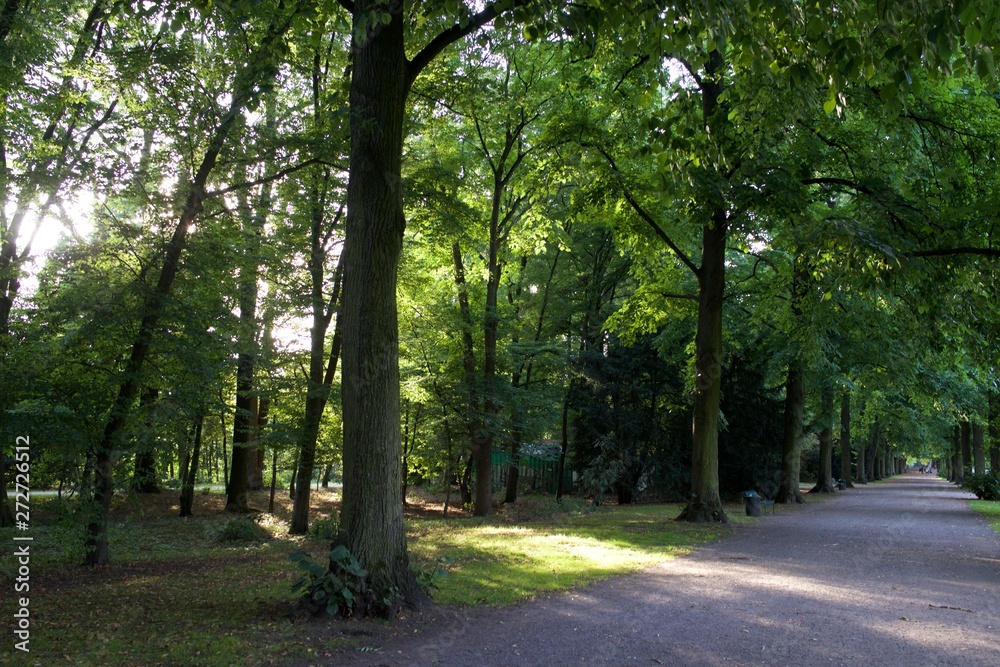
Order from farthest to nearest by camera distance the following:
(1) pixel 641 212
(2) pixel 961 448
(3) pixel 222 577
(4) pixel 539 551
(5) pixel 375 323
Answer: (2) pixel 961 448 → (1) pixel 641 212 → (4) pixel 539 551 → (3) pixel 222 577 → (5) pixel 375 323

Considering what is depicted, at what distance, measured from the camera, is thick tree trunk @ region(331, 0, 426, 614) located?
5992mm

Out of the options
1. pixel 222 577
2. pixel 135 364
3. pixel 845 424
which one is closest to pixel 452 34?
pixel 135 364

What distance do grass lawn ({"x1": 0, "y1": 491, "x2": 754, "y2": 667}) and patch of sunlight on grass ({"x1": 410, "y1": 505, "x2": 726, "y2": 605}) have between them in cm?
2

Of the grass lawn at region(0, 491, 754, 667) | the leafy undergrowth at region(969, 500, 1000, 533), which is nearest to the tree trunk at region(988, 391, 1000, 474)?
the leafy undergrowth at region(969, 500, 1000, 533)

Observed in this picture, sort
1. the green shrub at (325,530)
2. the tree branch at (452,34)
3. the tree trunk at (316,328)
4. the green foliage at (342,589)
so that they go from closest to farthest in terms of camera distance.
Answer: the green foliage at (342,589)
the tree branch at (452,34)
the green shrub at (325,530)
the tree trunk at (316,328)

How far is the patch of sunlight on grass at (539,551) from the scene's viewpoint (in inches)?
293

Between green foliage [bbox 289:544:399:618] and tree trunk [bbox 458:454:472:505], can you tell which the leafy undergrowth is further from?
green foliage [bbox 289:544:399:618]

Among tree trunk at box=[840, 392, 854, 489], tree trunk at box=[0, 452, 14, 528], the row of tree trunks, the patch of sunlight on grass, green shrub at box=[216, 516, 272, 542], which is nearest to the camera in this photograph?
the patch of sunlight on grass

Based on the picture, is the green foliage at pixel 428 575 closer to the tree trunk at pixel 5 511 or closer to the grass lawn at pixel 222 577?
the grass lawn at pixel 222 577

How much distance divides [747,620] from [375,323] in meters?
4.59

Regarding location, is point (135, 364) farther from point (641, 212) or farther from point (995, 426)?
point (995, 426)

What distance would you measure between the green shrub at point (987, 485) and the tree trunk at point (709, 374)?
779 inches

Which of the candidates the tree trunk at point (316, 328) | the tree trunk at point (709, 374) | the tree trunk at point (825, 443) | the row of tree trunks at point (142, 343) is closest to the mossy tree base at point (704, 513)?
the tree trunk at point (709, 374)

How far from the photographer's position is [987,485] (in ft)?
89.2
